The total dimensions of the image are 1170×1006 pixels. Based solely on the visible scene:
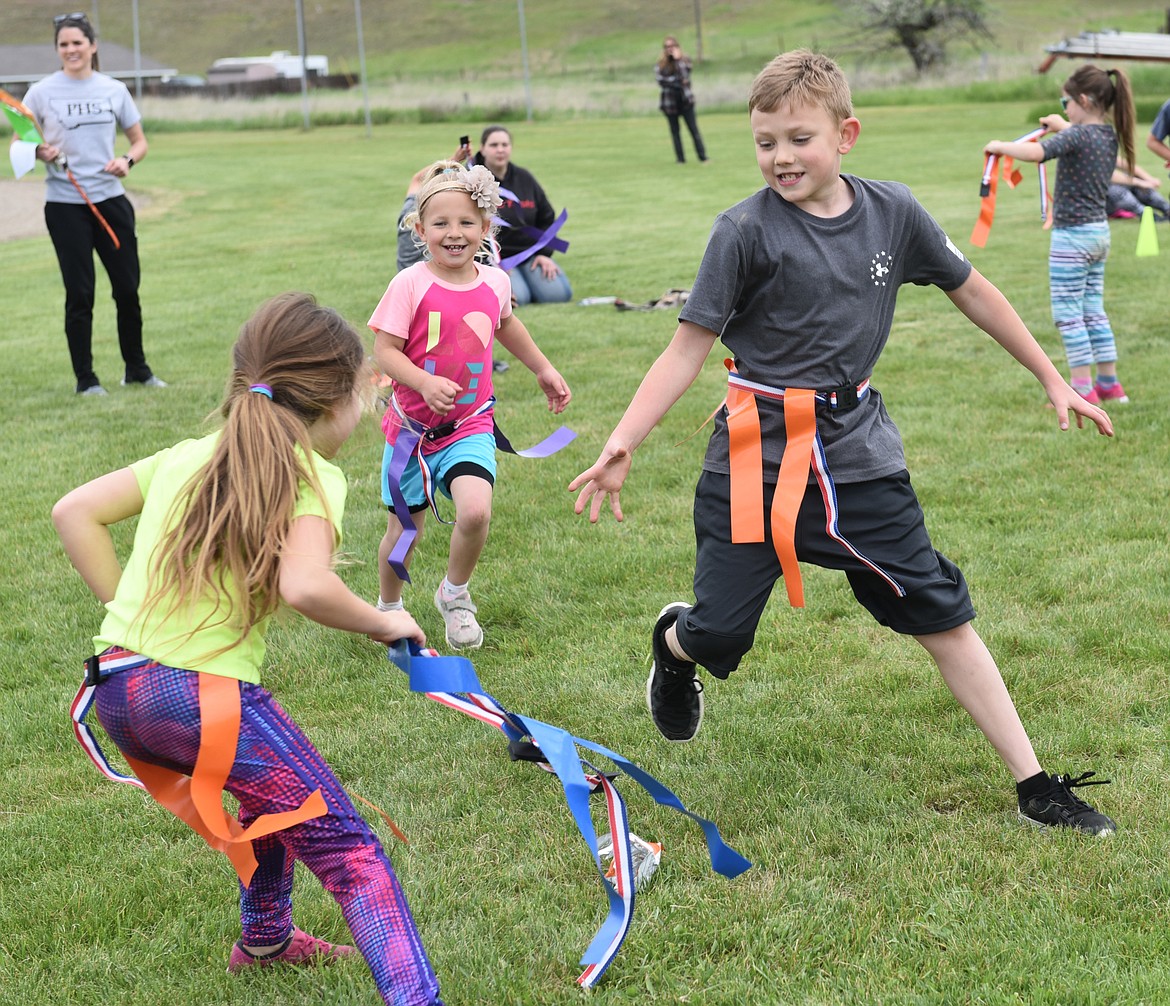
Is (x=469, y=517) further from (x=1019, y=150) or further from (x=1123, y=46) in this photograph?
(x=1123, y=46)

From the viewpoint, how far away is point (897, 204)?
336cm

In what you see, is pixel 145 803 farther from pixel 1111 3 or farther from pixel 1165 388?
pixel 1111 3

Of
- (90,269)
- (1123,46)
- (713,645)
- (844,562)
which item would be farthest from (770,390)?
(1123,46)

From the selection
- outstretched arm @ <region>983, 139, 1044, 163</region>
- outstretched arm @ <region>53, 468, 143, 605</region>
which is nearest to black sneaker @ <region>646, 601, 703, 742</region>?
outstretched arm @ <region>53, 468, 143, 605</region>

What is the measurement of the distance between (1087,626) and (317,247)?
13673 mm

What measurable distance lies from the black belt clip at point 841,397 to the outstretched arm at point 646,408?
33 cm

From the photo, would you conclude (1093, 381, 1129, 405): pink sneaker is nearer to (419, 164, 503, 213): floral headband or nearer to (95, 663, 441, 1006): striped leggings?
(419, 164, 503, 213): floral headband

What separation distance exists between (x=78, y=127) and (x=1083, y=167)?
20.7 feet

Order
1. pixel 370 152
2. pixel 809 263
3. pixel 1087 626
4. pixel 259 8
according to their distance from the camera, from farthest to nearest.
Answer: pixel 259 8, pixel 370 152, pixel 1087 626, pixel 809 263

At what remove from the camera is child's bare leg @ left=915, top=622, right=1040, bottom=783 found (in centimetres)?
337

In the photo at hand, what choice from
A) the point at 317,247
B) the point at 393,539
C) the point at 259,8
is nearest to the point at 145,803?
the point at 393,539

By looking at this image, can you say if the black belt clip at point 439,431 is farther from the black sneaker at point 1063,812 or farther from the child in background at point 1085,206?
the child in background at point 1085,206

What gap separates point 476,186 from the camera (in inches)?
184

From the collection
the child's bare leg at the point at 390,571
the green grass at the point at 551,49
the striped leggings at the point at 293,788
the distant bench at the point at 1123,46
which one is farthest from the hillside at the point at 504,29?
the striped leggings at the point at 293,788
